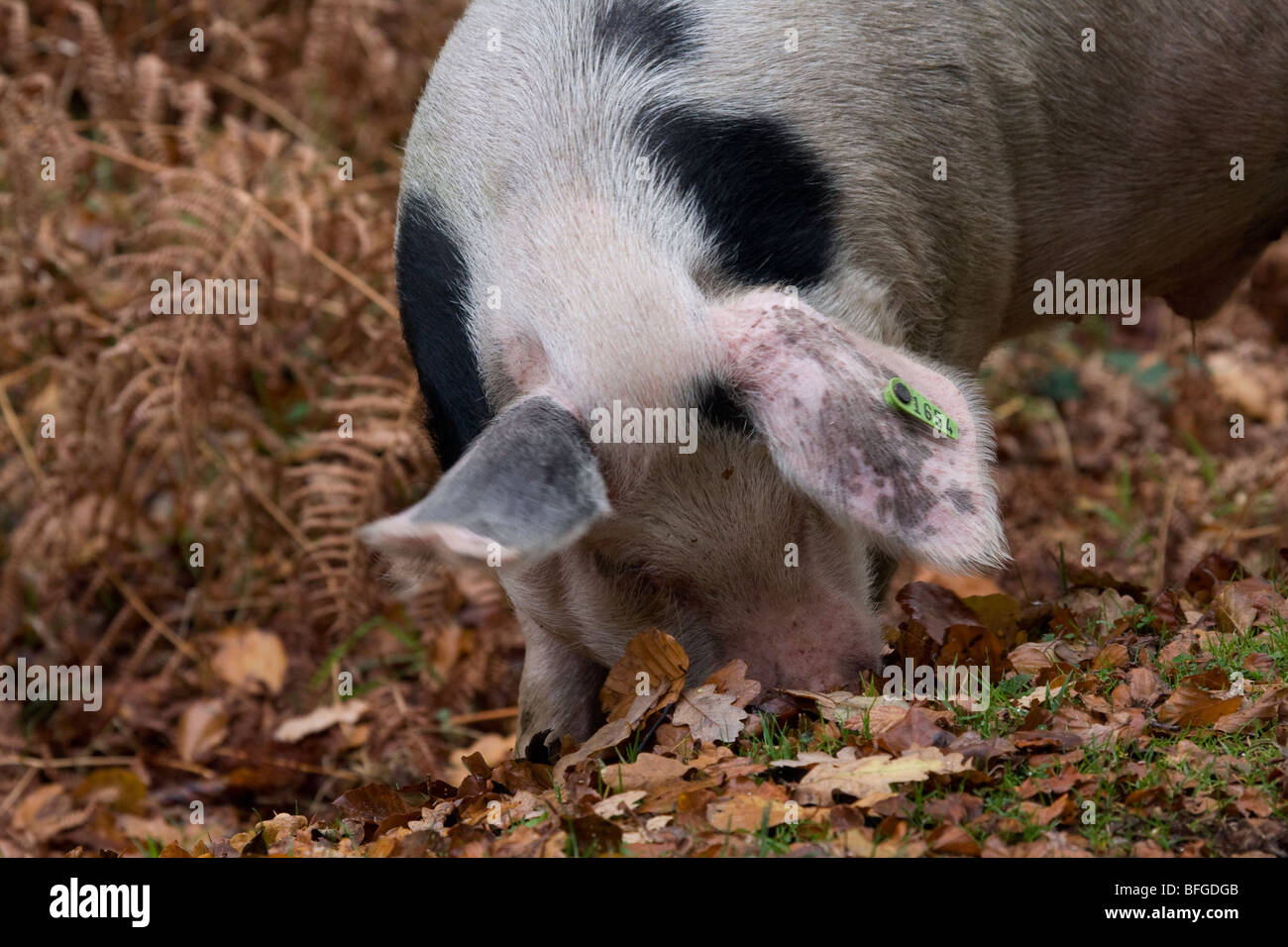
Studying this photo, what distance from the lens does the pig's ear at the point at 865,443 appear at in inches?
121

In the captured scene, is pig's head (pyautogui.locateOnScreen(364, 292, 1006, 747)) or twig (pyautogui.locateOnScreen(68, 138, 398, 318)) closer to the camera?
pig's head (pyautogui.locateOnScreen(364, 292, 1006, 747))

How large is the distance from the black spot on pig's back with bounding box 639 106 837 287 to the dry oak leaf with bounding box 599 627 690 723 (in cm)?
86

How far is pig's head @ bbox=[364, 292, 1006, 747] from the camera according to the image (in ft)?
9.67

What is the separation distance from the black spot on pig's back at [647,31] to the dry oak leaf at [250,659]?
3.20m

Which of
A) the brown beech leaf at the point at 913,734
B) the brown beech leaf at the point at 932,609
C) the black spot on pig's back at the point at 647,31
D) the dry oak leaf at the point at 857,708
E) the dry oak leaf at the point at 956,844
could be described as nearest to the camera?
the dry oak leaf at the point at 956,844

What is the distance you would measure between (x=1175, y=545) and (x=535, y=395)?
11.5 feet

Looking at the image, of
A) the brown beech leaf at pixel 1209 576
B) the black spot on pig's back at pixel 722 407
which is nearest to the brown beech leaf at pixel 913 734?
the black spot on pig's back at pixel 722 407

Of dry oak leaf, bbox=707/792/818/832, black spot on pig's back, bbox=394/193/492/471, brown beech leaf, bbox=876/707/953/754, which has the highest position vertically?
black spot on pig's back, bbox=394/193/492/471

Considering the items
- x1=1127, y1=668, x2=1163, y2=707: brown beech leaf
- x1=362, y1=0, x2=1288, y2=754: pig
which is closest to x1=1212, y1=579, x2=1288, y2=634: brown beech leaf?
x1=1127, y1=668, x2=1163, y2=707: brown beech leaf

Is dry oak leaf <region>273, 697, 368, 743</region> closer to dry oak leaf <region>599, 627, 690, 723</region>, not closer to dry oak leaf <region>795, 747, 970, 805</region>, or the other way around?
dry oak leaf <region>599, 627, 690, 723</region>

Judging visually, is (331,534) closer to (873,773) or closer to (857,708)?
(857,708)

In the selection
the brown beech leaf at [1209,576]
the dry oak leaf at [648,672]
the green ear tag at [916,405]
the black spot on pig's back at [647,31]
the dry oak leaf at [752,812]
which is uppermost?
the black spot on pig's back at [647,31]

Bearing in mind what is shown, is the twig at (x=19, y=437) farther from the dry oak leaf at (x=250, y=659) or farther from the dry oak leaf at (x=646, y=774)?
the dry oak leaf at (x=646, y=774)
